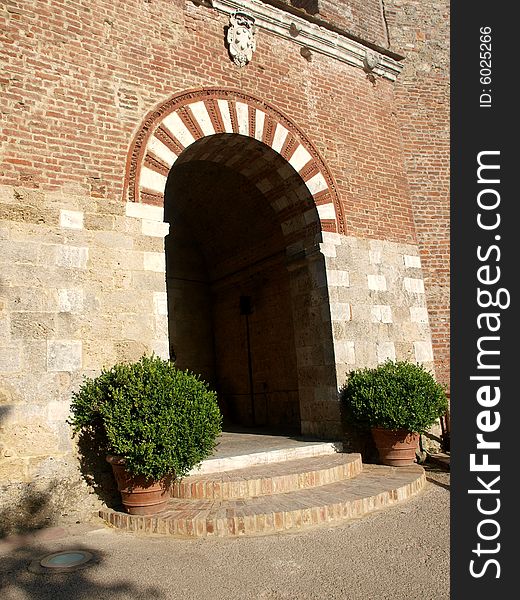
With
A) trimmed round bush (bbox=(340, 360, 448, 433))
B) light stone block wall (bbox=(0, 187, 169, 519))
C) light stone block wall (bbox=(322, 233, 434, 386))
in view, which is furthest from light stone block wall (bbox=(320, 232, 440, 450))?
Answer: light stone block wall (bbox=(0, 187, 169, 519))

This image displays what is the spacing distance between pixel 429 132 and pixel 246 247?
4.11 metres

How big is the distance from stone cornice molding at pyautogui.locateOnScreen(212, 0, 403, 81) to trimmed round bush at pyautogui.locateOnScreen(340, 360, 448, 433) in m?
5.29

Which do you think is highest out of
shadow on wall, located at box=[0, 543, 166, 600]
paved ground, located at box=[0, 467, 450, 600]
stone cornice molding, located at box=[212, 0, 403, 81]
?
stone cornice molding, located at box=[212, 0, 403, 81]

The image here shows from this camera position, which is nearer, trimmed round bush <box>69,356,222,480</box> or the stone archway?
trimmed round bush <box>69,356,222,480</box>

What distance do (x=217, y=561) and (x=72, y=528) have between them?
5.66ft

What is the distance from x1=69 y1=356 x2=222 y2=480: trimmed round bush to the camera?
4.67 meters

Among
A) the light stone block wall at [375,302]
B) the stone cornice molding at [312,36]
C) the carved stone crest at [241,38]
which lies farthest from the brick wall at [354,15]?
the light stone block wall at [375,302]

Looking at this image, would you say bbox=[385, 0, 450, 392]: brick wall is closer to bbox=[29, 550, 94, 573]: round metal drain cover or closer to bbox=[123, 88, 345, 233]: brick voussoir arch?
bbox=[123, 88, 345, 233]: brick voussoir arch

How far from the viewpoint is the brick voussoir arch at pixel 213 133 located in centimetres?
→ 623

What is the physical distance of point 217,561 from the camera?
13.0 ft

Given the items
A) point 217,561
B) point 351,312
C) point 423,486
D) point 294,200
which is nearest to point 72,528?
point 217,561

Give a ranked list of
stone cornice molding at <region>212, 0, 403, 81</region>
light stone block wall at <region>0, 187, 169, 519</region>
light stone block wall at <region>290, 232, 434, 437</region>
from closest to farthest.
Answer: light stone block wall at <region>0, 187, 169, 519</region> → light stone block wall at <region>290, 232, 434, 437</region> → stone cornice molding at <region>212, 0, 403, 81</region>

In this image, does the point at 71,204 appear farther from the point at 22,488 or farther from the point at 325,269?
the point at 325,269

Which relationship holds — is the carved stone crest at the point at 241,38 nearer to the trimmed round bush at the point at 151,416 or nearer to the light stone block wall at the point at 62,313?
the light stone block wall at the point at 62,313
